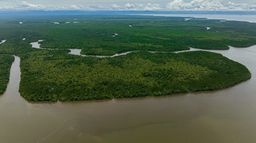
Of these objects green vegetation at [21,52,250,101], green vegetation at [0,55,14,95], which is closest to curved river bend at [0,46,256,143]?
green vegetation at [21,52,250,101]

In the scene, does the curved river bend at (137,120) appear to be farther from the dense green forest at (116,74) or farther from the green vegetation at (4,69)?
the green vegetation at (4,69)

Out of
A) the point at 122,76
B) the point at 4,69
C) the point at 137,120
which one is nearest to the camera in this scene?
the point at 137,120

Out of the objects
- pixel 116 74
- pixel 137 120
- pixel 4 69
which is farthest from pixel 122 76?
pixel 4 69

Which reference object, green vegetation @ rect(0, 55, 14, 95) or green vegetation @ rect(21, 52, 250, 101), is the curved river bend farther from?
green vegetation @ rect(0, 55, 14, 95)

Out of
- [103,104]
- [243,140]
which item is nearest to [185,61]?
[103,104]

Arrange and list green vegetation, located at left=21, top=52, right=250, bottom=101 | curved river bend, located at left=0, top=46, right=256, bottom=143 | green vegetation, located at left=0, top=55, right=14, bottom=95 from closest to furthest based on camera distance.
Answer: curved river bend, located at left=0, top=46, right=256, bottom=143
green vegetation, located at left=21, top=52, right=250, bottom=101
green vegetation, located at left=0, top=55, right=14, bottom=95

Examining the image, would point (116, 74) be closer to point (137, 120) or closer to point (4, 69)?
point (137, 120)
